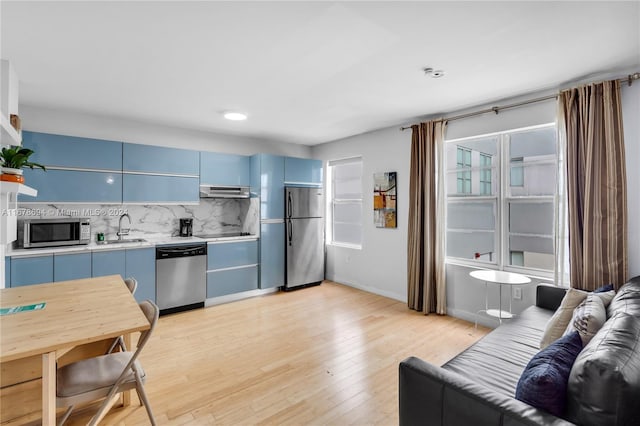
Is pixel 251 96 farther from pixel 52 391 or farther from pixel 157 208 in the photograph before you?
pixel 52 391

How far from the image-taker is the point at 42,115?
354 centimetres

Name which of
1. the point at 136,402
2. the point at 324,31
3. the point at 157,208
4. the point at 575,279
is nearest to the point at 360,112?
the point at 324,31

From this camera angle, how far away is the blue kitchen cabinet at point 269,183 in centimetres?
477

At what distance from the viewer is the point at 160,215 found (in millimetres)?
4438

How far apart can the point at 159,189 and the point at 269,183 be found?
5.14 feet

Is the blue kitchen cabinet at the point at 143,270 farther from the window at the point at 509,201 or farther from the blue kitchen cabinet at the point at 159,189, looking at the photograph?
the window at the point at 509,201

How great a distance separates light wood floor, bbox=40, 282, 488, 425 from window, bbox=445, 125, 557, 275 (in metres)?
0.93

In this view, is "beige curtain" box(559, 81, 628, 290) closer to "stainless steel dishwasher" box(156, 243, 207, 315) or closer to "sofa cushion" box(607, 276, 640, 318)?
"sofa cushion" box(607, 276, 640, 318)

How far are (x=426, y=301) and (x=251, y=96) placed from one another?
10.6ft

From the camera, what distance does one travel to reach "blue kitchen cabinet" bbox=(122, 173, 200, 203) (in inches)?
154

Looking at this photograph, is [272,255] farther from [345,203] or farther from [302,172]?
[345,203]

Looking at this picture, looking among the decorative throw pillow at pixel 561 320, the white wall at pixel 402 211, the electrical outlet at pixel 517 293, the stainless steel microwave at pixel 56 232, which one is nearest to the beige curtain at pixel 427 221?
the white wall at pixel 402 211

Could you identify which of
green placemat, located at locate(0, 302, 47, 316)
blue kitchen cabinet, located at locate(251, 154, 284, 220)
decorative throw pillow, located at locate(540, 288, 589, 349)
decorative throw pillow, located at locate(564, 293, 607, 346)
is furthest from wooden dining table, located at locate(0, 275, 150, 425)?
blue kitchen cabinet, located at locate(251, 154, 284, 220)

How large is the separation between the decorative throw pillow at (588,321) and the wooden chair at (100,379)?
231 cm
